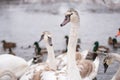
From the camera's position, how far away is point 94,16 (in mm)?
15844

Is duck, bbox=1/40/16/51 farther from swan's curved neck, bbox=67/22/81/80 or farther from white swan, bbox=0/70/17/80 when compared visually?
swan's curved neck, bbox=67/22/81/80

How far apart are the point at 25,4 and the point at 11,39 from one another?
16.5ft

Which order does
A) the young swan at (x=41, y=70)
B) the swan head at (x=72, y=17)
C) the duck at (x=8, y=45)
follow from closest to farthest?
the swan head at (x=72, y=17) < the young swan at (x=41, y=70) < the duck at (x=8, y=45)

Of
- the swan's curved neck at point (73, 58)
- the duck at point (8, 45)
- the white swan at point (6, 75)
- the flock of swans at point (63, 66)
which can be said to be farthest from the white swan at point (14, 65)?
the duck at point (8, 45)

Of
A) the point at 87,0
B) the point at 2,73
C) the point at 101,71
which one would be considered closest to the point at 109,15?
the point at 87,0

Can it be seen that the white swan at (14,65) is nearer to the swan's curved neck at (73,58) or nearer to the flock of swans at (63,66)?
the flock of swans at (63,66)

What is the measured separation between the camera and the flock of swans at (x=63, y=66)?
569 cm

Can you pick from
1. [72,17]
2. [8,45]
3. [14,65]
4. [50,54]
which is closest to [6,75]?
[14,65]

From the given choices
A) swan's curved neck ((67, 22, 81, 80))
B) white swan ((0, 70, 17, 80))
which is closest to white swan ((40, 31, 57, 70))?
white swan ((0, 70, 17, 80))

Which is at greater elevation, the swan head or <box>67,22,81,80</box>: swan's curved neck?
the swan head

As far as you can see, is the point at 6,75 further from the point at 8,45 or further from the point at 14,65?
the point at 8,45

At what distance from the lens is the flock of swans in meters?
5.69

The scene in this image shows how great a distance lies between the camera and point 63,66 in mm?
7355

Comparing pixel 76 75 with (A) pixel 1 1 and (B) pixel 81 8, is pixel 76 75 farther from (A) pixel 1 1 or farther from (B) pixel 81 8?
(A) pixel 1 1
